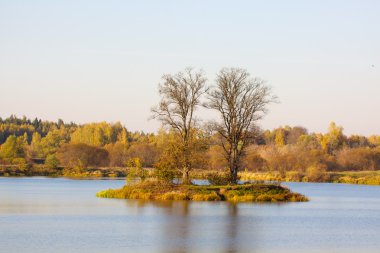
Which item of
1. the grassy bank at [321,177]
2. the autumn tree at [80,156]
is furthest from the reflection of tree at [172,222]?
the autumn tree at [80,156]

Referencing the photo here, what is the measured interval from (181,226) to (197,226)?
2.70ft

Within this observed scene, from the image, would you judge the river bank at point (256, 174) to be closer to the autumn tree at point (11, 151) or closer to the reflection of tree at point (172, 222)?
the autumn tree at point (11, 151)

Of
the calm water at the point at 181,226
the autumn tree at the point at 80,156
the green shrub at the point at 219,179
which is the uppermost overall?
the autumn tree at the point at 80,156

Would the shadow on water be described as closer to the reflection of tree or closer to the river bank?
the reflection of tree

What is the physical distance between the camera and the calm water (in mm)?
30328

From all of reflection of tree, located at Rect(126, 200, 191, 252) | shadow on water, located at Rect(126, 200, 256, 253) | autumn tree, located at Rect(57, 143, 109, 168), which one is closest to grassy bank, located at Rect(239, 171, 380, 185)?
autumn tree, located at Rect(57, 143, 109, 168)

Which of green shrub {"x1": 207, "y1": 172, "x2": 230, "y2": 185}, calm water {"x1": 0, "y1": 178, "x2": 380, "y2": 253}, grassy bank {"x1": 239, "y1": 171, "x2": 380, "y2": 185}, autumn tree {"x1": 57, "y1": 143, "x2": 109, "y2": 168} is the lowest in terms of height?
calm water {"x1": 0, "y1": 178, "x2": 380, "y2": 253}

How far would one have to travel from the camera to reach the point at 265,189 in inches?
2196

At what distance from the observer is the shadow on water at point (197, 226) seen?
30300 millimetres

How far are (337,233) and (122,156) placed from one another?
109141 millimetres

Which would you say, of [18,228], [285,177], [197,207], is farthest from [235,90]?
[285,177]

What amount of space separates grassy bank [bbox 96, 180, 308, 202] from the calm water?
2.06 metres

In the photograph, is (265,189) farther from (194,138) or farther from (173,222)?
(173,222)

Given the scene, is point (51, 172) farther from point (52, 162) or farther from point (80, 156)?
point (80, 156)
